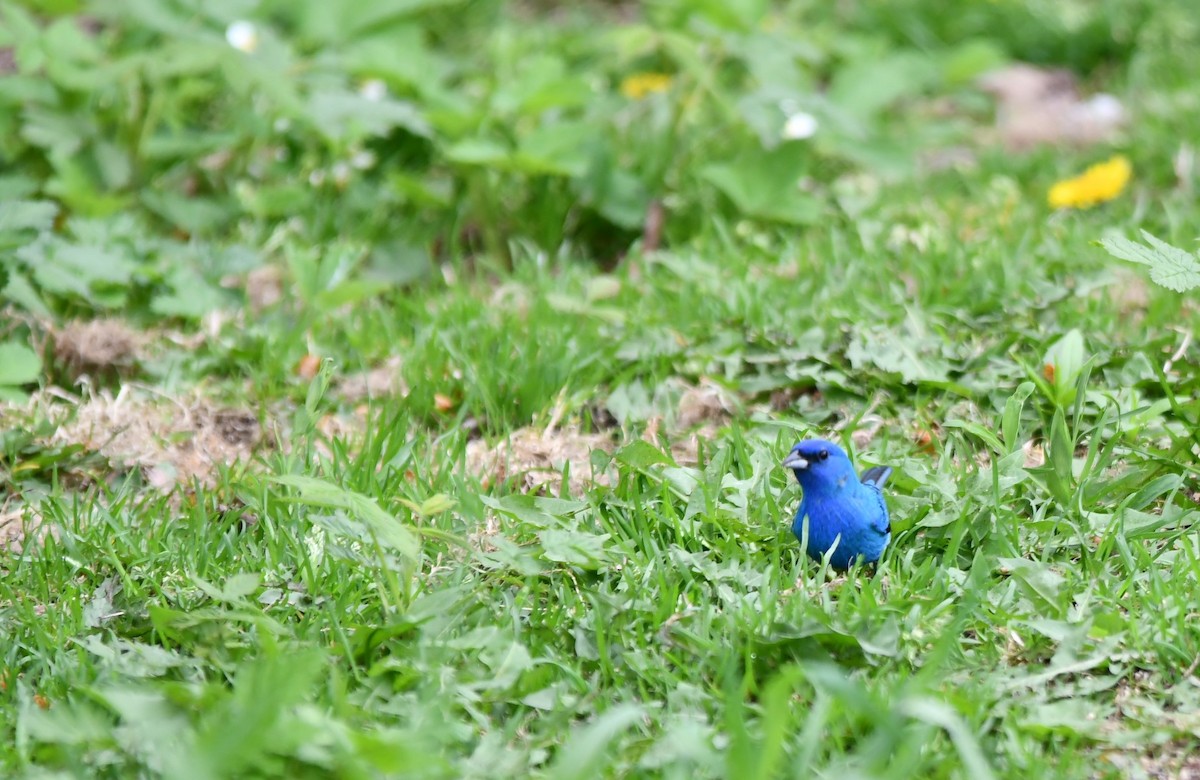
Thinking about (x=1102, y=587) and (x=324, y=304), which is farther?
(x=324, y=304)

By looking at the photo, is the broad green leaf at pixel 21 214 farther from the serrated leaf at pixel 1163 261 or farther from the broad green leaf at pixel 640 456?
the serrated leaf at pixel 1163 261

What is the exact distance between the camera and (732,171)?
14.0ft


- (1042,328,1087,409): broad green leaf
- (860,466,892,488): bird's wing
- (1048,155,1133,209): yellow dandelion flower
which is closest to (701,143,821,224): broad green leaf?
(1048,155,1133,209): yellow dandelion flower

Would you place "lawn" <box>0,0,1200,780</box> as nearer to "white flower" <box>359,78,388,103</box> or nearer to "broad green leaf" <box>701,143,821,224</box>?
"broad green leaf" <box>701,143,821,224</box>

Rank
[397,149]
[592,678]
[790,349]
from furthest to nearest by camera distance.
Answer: [397,149] → [790,349] → [592,678]

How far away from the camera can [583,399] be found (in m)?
3.26

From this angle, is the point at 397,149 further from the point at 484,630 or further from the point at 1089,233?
the point at 484,630

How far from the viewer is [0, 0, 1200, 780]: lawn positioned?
2.12m

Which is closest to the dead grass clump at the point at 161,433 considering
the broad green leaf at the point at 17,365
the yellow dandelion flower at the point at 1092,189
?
the broad green leaf at the point at 17,365

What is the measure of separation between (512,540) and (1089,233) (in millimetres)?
2322

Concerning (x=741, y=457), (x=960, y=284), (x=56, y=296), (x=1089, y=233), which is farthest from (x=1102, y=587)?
(x=56, y=296)

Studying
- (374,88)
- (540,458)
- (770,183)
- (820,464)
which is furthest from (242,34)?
(820,464)

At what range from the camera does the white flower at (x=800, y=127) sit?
4477 millimetres

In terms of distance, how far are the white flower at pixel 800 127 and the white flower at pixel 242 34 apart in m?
1.85
